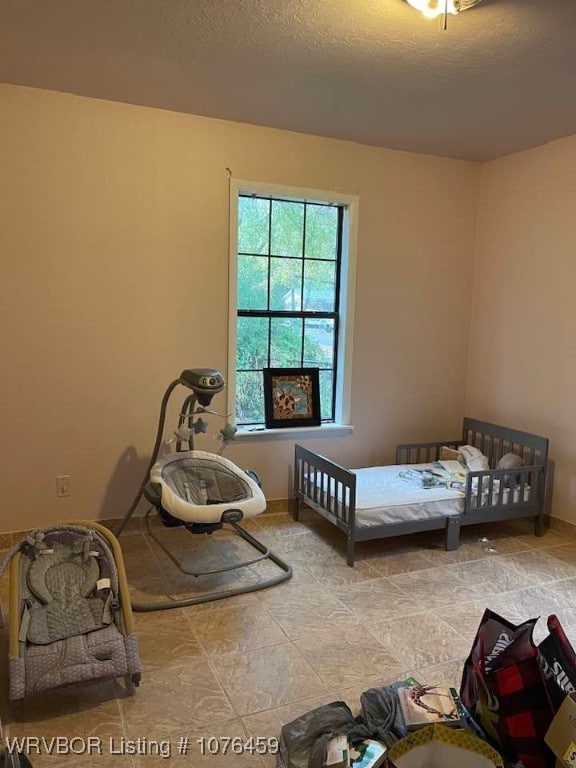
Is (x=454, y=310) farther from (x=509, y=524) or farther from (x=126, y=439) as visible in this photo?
(x=126, y=439)

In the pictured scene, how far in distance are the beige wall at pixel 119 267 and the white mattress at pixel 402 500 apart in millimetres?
660

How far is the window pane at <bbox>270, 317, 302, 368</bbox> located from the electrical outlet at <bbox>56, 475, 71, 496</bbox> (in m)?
1.52

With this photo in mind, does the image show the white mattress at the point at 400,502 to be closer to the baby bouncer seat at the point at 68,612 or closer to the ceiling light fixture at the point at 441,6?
the baby bouncer seat at the point at 68,612

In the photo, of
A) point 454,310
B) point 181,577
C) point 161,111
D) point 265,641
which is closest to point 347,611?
point 265,641

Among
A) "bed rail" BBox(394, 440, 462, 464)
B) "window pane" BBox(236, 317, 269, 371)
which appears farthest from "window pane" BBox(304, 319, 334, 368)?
"bed rail" BBox(394, 440, 462, 464)

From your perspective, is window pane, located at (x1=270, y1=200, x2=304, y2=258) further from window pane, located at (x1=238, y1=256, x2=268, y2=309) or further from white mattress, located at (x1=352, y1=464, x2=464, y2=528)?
white mattress, located at (x1=352, y1=464, x2=464, y2=528)

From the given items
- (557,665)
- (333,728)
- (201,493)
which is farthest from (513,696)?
(201,493)

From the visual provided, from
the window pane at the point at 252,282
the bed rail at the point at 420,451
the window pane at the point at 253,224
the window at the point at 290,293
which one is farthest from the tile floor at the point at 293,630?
the window pane at the point at 253,224

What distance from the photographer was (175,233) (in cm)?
340

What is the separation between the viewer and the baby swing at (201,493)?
2.64 metres

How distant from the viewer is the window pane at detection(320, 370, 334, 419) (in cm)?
411

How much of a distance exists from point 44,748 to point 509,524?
10.4 feet

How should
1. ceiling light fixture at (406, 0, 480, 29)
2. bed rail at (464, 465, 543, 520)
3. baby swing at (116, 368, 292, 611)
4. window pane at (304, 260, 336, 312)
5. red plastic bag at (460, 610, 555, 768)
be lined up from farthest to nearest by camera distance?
window pane at (304, 260, 336, 312)
bed rail at (464, 465, 543, 520)
baby swing at (116, 368, 292, 611)
ceiling light fixture at (406, 0, 480, 29)
red plastic bag at (460, 610, 555, 768)

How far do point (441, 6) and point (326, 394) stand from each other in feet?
8.40
